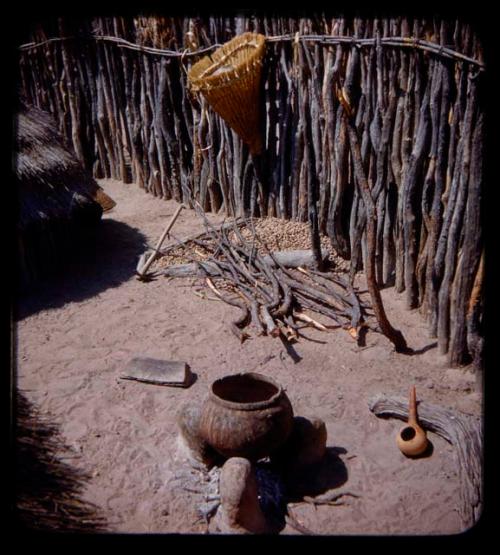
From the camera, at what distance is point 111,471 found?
3.61 m

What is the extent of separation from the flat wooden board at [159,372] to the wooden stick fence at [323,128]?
1929 millimetres

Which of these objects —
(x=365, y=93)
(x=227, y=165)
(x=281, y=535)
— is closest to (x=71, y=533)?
(x=281, y=535)

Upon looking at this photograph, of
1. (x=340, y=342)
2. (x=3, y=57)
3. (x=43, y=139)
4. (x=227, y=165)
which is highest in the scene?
(x=3, y=57)

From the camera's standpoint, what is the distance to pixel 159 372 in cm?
448

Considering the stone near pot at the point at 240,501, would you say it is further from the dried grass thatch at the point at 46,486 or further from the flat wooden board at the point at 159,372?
the flat wooden board at the point at 159,372

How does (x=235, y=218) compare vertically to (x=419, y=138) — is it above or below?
below

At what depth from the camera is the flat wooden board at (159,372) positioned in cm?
441

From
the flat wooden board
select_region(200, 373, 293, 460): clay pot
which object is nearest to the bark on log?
select_region(200, 373, 293, 460): clay pot

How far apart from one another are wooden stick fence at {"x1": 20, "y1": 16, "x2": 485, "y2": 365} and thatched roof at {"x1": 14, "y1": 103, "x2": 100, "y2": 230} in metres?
1.47

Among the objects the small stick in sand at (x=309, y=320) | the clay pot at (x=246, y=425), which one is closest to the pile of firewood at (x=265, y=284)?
the small stick in sand at (x=309, y=320)

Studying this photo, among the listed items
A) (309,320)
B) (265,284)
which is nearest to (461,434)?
(309,320)

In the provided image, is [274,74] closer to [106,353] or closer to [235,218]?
[235,218]

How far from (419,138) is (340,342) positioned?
1717mm

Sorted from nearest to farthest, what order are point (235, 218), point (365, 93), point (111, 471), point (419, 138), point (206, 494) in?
1. point (206, 494)
2. point (111, 471)
3. point (419, 138)
4. point (365, 93)
5. point (235, 218)
